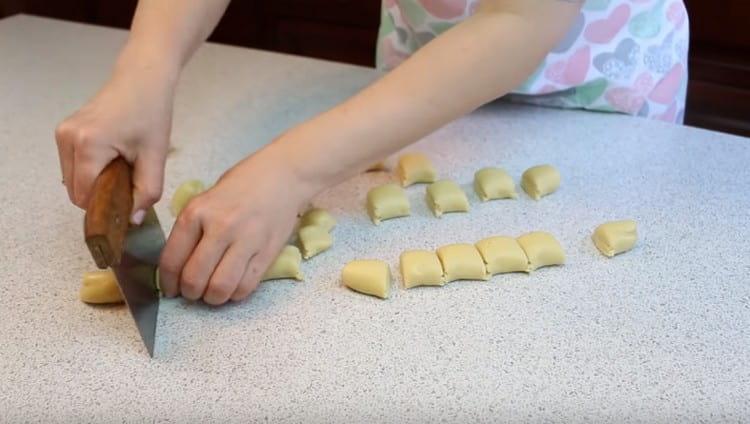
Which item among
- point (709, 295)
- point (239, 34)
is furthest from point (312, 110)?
point (239, 34)

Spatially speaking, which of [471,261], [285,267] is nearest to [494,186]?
[471,261]

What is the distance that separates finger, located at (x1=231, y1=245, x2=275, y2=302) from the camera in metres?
0.62

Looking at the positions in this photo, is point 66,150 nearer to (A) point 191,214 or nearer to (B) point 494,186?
(A) point 191,214

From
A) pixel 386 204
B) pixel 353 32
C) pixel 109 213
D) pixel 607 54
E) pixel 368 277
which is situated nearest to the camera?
pixel 109 213

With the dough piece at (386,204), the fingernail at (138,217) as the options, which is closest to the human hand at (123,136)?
the fingernail at (138,217)

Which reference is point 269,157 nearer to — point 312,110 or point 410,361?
point 410,361

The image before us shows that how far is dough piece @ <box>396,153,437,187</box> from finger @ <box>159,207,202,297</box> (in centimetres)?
28

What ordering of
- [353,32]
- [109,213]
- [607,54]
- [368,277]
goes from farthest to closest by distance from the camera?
[353,32], [607,54], [368,277], [109,213]

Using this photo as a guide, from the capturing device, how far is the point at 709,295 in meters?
0.63

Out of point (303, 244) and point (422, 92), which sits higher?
point (422, 92)

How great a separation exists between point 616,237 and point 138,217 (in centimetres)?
42

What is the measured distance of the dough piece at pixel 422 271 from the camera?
0.64 m

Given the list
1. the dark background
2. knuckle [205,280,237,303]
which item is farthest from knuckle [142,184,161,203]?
the dark background

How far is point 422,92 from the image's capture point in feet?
2.14
